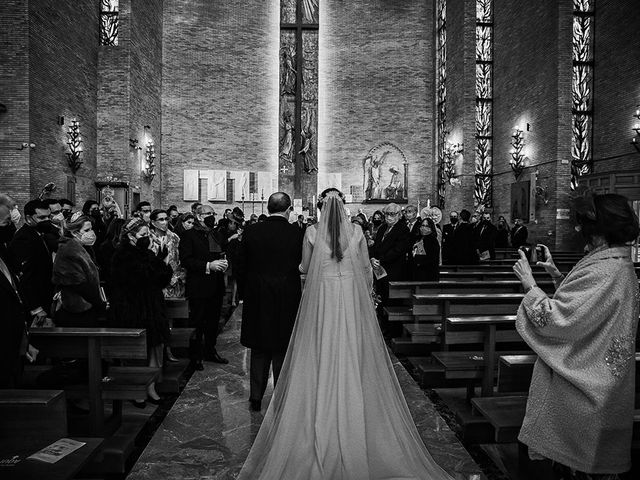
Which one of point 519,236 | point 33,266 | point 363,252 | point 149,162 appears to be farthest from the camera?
point 149,162

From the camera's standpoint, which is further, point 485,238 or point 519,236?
point 519,236

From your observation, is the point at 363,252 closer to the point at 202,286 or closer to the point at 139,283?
the point at 139,283

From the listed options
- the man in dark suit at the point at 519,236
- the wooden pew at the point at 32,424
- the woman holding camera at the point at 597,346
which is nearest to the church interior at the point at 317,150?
the wooden pew at the point at 32,424

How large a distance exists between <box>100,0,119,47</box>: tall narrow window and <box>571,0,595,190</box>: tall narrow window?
1336 cm

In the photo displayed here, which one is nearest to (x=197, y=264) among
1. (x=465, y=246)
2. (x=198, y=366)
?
(x=198, y=366)

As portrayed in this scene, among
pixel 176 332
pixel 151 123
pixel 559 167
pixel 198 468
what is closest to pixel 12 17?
pixel 151 123

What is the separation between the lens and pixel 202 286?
5.74 metres

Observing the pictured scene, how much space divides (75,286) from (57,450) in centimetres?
206

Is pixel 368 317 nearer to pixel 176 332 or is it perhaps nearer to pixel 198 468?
pixel 198 468

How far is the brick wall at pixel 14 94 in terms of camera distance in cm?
1116

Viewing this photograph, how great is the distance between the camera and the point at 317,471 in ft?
10.3

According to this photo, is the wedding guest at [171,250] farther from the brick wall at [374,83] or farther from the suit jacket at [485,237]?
the brick wall at [374,83]

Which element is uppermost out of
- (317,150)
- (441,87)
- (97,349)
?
(441,87)

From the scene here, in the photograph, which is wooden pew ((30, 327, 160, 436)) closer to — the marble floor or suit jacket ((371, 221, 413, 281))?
the marble floor
